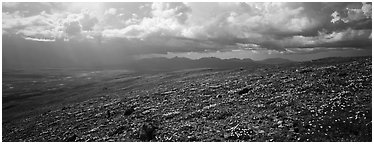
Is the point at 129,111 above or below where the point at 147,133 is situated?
below

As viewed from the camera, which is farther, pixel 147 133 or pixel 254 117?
pixel 254 117

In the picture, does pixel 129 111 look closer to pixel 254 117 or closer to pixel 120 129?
pixel 120 129

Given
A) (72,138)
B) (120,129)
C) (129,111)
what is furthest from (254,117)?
(72,138)

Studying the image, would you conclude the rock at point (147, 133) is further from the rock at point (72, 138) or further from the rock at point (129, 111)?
the rock at point (129, 111)

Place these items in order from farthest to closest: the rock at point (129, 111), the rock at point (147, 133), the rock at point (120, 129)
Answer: the rock at point (129, 111) < the rock at point (120, 129) < the rock at point (147, 133)

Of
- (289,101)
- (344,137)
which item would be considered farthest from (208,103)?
(344,137)

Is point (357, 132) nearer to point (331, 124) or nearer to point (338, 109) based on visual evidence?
point (331, 124)

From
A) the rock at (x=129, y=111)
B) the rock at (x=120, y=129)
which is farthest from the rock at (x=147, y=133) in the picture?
the rock at (x=129, y=111)

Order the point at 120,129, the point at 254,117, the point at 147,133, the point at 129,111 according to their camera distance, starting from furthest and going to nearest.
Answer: the point at 129,111 < the point at 120,129 < the point at 254,117 < the point at 147,133

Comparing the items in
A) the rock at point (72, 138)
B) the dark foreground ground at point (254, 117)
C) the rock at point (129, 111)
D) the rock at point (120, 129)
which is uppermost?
the dark foreground ground at point (254, 117)

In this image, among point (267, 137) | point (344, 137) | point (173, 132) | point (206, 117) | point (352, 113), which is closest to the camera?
point (344, 137)

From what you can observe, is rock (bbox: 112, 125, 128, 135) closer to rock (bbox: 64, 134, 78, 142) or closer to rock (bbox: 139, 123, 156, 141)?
rock (bbox: 139, 123, 156, 141)
